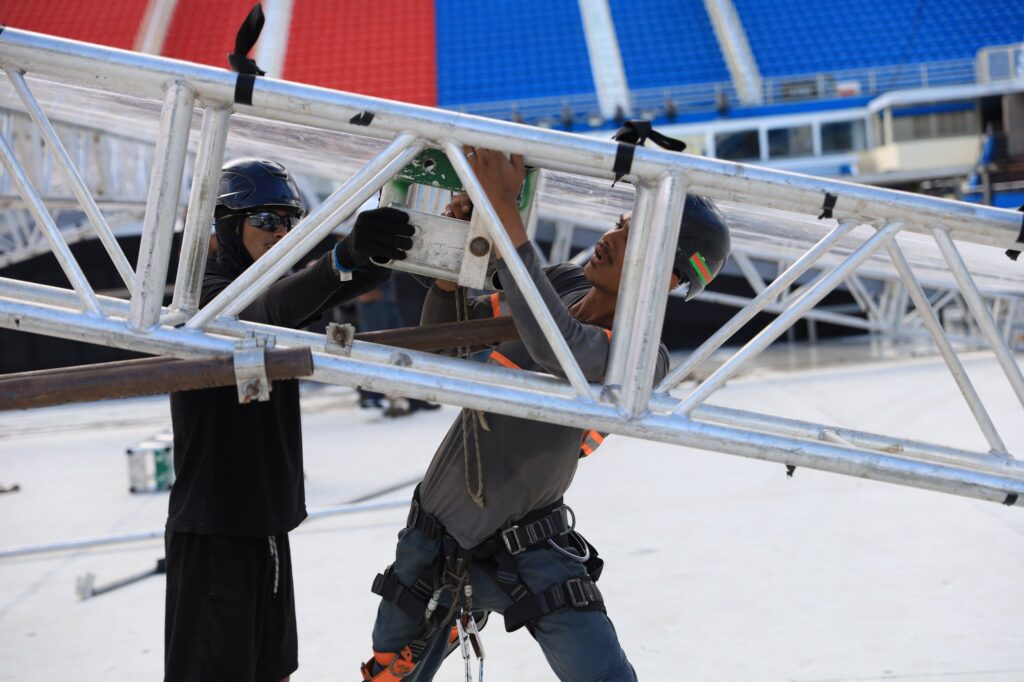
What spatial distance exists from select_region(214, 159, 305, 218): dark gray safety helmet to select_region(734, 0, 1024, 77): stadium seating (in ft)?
87.6

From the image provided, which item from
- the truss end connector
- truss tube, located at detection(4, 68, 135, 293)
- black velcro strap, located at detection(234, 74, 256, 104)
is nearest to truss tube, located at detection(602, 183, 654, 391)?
the truss end connector

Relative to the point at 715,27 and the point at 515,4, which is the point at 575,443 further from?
the point at 515,4

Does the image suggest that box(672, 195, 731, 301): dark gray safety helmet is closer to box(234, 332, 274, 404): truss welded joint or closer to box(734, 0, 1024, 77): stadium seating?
box(234, 332, 274, 404): truss welded joint

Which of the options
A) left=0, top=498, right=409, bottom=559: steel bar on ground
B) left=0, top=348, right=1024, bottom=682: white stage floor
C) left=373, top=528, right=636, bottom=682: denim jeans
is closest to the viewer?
left=373, top=528, right=636, bottom=682: denim jeans

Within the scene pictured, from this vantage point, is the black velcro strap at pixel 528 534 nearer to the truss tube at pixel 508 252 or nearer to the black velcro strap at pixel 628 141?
the truss tube at pixel 508 252

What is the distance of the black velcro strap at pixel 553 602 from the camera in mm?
2314

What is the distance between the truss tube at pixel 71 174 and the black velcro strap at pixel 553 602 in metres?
1.25

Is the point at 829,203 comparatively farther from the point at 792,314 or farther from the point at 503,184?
the point at 503,184

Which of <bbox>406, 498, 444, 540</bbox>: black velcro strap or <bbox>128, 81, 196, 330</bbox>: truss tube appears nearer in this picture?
<bbox>128, 81, 196, 330</bbox>: truss tube

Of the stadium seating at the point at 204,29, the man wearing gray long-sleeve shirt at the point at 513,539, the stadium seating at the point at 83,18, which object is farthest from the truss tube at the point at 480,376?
the stadium seating at the point at 83,18

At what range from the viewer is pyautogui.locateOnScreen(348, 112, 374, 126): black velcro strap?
1.94m

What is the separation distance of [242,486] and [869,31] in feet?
97.8

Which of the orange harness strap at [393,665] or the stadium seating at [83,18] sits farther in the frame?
the stadium seating at [83,18]

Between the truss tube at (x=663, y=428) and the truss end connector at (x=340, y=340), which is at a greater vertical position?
the truss end connector at (x=340, y=340)
